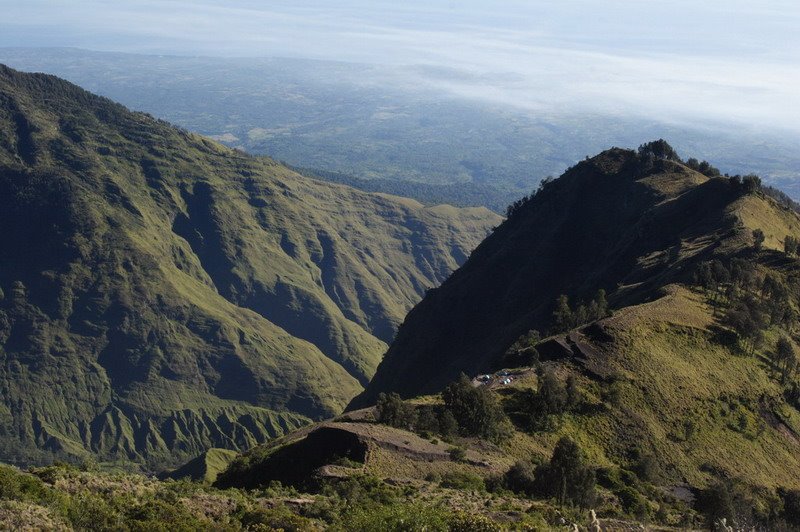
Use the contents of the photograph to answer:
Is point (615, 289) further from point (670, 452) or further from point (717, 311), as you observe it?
point (670, 452)

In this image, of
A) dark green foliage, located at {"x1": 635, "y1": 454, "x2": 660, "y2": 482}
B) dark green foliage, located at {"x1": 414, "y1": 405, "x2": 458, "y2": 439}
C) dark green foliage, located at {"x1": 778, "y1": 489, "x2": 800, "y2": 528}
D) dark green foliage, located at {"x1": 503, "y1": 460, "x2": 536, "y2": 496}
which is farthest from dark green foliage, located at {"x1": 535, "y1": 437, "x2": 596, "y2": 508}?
dark green foliage, located at {"x1": 778, "y1": 489, "x2": 800, "y2": 528}

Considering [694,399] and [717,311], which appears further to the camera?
[717,311]

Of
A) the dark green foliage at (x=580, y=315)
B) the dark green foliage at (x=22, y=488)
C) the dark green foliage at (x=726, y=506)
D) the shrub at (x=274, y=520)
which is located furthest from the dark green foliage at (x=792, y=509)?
the dark green foliage at (x=22, y=488)

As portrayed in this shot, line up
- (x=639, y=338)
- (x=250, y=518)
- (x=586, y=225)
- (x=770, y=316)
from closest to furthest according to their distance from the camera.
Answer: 1. (x=250, y=518)
2. (x=639, y=338)
3. (x=770, y=316)
4. (x=586, y=225)

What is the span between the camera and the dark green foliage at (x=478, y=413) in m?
60.8

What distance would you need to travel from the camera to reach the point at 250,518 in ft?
125

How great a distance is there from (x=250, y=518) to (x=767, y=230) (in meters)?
101

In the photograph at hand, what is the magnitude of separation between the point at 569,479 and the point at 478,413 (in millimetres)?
→ 13503

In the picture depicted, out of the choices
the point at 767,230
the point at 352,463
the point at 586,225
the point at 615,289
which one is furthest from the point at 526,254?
the point at 352,463

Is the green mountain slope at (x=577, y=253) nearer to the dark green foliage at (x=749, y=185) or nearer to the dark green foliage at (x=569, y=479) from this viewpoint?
the dark green foliage at (x=749, y=185)

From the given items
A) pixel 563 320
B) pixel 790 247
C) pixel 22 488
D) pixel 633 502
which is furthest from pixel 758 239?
pixel 22 488

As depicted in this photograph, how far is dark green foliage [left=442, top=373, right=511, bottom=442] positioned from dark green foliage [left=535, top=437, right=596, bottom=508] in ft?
36.5

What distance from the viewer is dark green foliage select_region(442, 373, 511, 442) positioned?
60781 mm

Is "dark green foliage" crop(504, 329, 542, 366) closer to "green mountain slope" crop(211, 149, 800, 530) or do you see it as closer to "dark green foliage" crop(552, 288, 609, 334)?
"green mountain slope" crop(211, 149, 800, 530)
